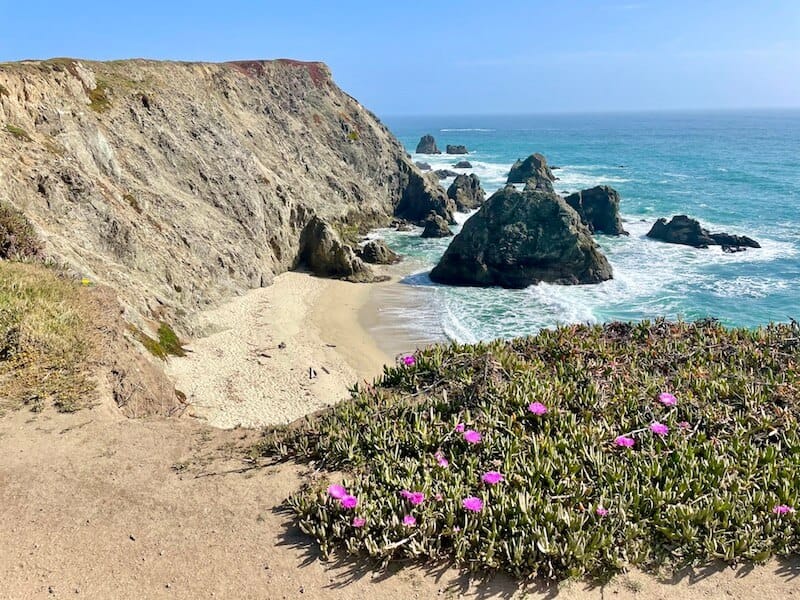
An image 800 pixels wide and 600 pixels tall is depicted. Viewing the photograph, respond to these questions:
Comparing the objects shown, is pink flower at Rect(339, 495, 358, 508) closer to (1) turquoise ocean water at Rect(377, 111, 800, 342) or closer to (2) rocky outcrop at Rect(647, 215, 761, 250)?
(1) turquoise ocean water at Rect(377, 111, 800, 342)

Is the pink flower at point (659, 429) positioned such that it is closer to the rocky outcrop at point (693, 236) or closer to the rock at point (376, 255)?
the rock at point (376, 255)

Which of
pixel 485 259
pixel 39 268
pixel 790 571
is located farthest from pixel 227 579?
pixel 485 259

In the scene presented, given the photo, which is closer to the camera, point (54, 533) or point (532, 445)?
point (54, 533)

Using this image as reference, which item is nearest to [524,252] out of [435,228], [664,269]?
[664,269]

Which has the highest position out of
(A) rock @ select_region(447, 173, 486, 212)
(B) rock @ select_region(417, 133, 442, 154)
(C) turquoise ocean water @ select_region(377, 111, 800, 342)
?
(B) rock @ select_region(417, 133, 442, 154)

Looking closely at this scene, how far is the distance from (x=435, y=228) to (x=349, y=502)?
142 feet

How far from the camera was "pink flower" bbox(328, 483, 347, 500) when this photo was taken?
5797mm

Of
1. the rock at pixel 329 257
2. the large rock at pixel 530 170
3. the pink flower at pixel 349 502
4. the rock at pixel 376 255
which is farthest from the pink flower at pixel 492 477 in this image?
the large rock at pixel 530 170

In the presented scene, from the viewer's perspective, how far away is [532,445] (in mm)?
6539

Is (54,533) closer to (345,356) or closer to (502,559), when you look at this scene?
(502,559)

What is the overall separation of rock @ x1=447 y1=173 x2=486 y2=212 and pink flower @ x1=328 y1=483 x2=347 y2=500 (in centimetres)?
5532

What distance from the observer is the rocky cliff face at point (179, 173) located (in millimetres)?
22438

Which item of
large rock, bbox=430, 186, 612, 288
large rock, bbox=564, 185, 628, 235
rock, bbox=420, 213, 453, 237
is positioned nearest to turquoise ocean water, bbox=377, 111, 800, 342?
large rock, bbox=430, 186, 612, 288

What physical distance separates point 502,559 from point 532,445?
1645mm
